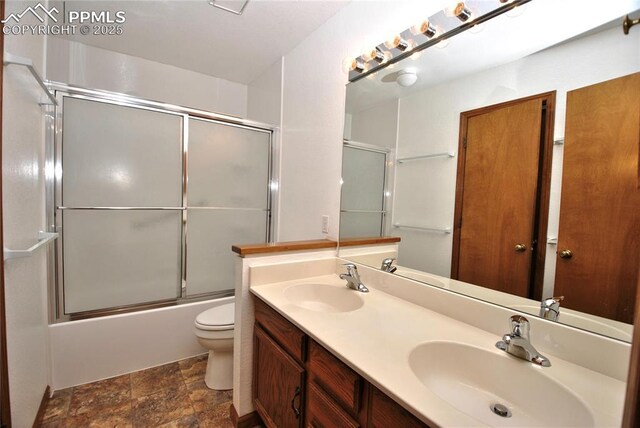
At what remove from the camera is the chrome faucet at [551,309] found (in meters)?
0.89

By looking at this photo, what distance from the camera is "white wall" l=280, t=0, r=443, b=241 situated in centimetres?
154

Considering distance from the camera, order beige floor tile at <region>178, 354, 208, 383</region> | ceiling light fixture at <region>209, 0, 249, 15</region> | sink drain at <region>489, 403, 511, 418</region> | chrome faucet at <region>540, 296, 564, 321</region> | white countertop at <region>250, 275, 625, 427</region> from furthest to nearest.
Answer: beige floor tile at <region>178, 354, 208, 383</region> < ceiling light fixture at <region>209, 0, 249, 15</region> < chrome faucet at <region>540, 296, 564, 321</region> < sink drain at <region>489, 403, 511, 418</region> < white countertop at <region>250, 275, 625, 427</region>

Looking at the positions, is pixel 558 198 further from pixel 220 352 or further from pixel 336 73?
pixel 220 352

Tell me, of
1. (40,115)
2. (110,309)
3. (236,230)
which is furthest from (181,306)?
(40,115)

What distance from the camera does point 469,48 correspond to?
1.17 metres

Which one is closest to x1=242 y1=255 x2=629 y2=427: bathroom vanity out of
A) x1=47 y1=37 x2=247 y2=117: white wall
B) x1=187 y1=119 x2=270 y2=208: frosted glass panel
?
x1=187 y1=119 x2=270 y2=208: frosted glass panel

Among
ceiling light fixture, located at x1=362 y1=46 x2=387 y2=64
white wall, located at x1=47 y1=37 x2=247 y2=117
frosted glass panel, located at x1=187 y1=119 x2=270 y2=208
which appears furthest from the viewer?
frosted glass panel, located at x1=187 y1=119 x2=270 y2=208

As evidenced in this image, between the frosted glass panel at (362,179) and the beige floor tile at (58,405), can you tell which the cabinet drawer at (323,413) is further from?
the beige floor tile at (58,405)

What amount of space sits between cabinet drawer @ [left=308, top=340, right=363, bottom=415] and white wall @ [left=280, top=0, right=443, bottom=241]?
2.96 ft

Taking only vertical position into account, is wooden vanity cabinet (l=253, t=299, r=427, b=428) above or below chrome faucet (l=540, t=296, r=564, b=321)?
below

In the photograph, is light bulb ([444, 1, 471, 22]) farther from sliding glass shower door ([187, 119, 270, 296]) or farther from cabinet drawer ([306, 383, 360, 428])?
sliding glass shower door ([187, 119, 270, 296])

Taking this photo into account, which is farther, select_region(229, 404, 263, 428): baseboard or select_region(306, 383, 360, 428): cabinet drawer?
select_region(229, 404, 263, 428): baseboard

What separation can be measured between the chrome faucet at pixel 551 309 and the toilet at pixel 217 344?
1635mm

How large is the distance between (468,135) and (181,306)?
7.45 feet
